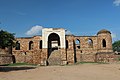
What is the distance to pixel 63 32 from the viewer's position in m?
43.7

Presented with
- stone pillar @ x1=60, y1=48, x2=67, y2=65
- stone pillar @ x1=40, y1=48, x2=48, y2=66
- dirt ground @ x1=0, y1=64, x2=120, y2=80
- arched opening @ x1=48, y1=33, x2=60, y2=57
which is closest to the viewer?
dirt ground @ x1=0, y1=64, x2=120, y2=80

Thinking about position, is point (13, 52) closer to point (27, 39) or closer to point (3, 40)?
point (27, 39)

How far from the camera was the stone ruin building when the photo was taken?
1673 inches

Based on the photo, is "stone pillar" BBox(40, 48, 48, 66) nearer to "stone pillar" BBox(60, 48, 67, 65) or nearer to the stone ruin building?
the stone ruin building

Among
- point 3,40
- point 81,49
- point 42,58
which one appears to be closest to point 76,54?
point 81,49

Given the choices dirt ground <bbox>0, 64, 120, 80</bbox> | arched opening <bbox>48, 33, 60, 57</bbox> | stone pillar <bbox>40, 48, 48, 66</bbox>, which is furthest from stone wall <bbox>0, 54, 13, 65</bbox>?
dirt ground <bbox>0, 64, 120, 80</bbox>

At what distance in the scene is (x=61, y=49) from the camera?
141 ft

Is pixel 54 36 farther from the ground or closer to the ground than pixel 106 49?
farther from the ground

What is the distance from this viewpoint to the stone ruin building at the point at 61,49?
42.5m

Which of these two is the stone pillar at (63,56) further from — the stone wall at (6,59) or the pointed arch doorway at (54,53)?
the stone wall at (6,59)

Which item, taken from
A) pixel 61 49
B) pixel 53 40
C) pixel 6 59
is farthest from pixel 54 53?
pixel 6 59

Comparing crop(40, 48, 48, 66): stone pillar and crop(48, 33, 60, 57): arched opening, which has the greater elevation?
crop(48, 33, 60, 57): arched opening

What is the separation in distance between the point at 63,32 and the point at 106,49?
10.4m

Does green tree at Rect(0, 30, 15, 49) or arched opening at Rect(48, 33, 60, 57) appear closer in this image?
green tree at Rect(0, 30, 15, 49)
